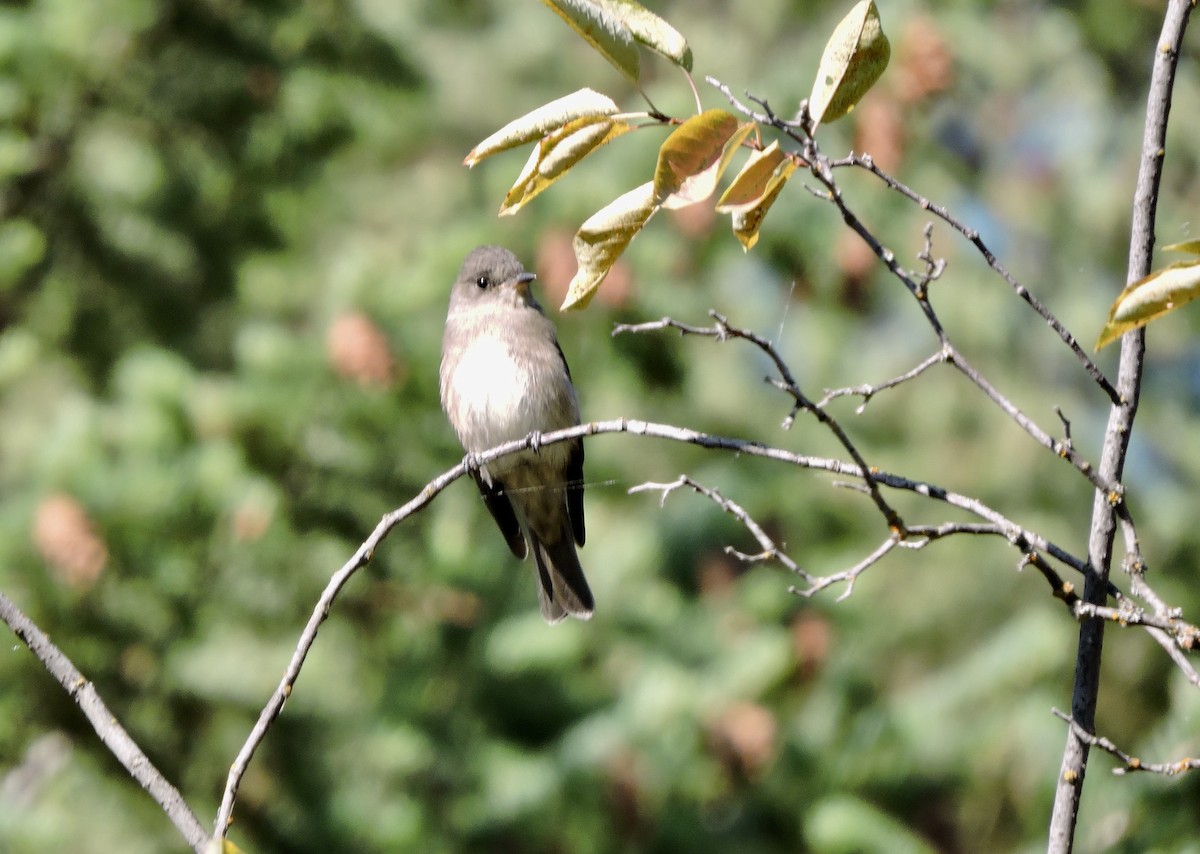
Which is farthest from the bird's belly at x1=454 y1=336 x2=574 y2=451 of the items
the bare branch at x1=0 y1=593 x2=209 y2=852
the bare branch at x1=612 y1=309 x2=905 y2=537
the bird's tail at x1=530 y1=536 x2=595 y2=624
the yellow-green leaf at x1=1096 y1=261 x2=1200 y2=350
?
the yellow-green leaf at x1=1096 y1=261 x2=1200 y2=350

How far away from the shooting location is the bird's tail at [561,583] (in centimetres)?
370

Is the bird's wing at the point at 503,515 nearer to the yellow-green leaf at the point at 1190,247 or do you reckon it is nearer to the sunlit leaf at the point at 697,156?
the sunlit leaf at the point at 697,156

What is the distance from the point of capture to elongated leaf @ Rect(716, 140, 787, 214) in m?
1.49

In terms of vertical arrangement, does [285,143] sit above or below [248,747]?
above

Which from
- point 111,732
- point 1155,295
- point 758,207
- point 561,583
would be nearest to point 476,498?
point 561,583

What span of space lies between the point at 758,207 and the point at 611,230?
17cm

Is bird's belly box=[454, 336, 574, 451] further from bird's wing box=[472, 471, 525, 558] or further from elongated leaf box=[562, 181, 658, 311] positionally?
elongated leaf box=[562, 181, 658, 311]

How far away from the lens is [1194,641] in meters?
1.48

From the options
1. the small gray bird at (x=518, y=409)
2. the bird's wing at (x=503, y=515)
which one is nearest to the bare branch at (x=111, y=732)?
the small gray bird at (x=518, y=409)

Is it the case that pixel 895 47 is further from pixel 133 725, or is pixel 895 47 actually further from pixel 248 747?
pixel 248 747

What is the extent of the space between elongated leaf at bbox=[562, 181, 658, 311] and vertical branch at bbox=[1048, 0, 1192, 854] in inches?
21.1

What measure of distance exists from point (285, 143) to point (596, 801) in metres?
2.83

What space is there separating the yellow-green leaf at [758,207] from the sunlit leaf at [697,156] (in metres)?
0.04

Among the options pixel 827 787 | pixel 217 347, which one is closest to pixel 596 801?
pixel 827 787
